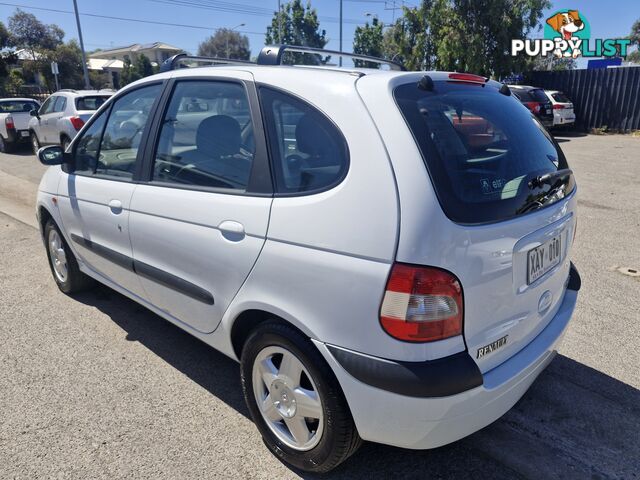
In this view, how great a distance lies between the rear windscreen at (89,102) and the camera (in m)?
11.5

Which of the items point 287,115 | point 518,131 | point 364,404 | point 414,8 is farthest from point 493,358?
point 414,8

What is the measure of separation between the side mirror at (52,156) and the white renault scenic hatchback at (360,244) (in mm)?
1228

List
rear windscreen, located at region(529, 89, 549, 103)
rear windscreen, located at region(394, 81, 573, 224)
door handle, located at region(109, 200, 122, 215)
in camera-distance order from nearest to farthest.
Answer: rear windscreen, located at region(394, 81, 573, 224) → door handle, located at region(109, 200, 122, 215) → rear windscreen, located at region(529, 89, 549, 103)

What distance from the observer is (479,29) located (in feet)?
65.1

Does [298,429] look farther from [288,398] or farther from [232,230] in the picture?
[232,230]

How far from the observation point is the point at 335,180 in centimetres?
197

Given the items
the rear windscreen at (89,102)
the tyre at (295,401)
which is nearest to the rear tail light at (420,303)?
the tyre at (295,401)

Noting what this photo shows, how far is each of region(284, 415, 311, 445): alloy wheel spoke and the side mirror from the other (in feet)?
8.76

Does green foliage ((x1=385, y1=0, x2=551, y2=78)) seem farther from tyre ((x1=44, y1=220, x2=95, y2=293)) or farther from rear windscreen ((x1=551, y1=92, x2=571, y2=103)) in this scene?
tyre ((x1=44, y1=220, x2=95, y2=293))

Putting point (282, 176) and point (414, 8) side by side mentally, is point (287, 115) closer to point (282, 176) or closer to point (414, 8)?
point (282, 176)

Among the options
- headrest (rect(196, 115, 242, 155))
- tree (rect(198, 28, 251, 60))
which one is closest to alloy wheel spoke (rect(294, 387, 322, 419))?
headrest (rect(196, 115, 242, 155))

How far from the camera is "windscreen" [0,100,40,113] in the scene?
49.2ft

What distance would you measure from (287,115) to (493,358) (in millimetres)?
1356

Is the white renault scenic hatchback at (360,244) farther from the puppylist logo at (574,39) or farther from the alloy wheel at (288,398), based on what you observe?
the puppylist logo at (574,39)
